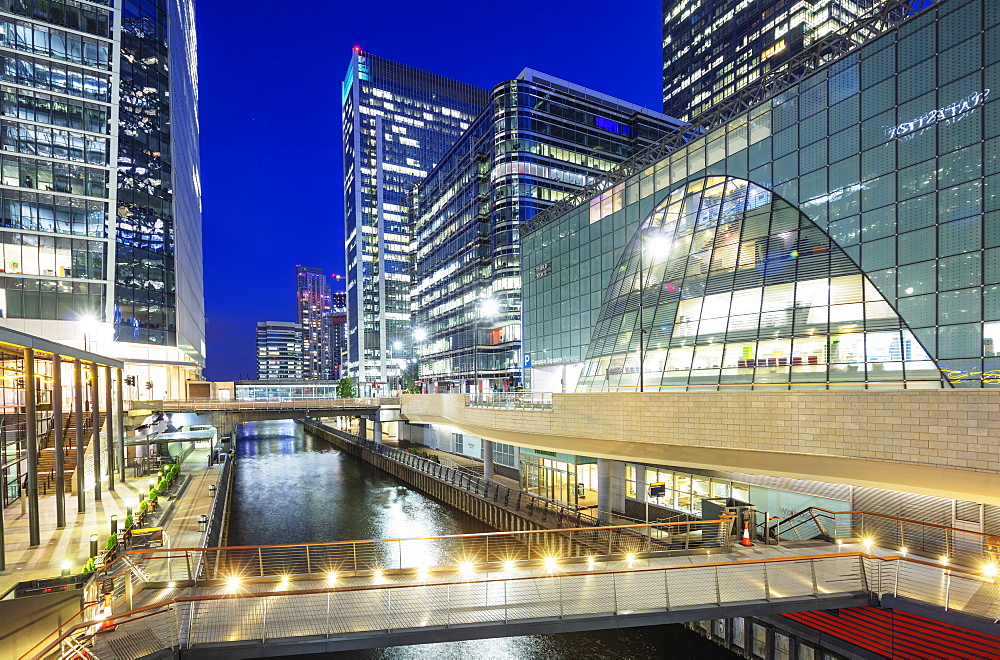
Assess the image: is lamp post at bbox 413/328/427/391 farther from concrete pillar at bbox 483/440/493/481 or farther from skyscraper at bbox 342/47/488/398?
concrete pillar at bbox 483/440/493/481

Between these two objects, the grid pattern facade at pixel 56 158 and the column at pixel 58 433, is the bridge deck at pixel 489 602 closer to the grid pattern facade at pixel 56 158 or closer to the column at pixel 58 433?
the column at pixel 58 433

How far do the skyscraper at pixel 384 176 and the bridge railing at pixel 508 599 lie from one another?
386ft

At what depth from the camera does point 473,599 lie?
1171 centimetres

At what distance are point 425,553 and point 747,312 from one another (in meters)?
19.1

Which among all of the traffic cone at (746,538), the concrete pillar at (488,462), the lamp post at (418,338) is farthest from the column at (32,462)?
the lamp post at (418,338)

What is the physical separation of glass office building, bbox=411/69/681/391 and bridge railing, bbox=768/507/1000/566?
4111 centimetres

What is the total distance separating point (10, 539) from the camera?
1864 cm

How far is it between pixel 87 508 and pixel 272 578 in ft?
63.0

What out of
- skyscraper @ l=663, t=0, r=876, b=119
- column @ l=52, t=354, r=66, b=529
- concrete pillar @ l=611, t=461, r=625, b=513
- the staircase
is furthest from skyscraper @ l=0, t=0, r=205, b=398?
skyscraper @ l=663, t=0, r=876, b=119

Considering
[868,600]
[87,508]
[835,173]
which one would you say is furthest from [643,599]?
[87,508]

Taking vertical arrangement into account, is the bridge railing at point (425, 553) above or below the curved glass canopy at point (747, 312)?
below

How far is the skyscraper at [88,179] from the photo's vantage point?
1709 inches

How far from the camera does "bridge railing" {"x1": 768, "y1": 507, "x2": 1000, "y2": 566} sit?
49.4 feet

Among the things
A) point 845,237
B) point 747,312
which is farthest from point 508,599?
point 845,237
